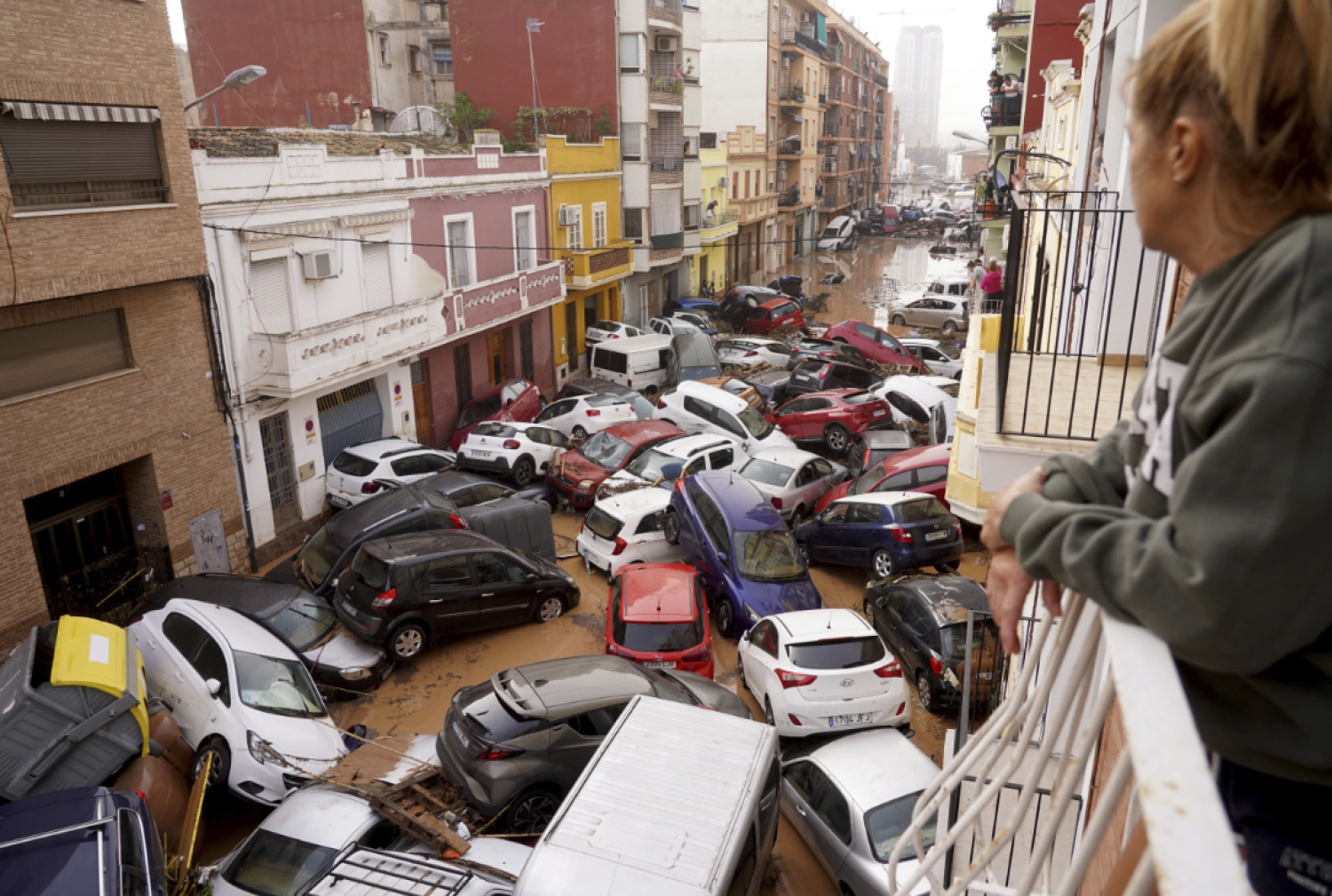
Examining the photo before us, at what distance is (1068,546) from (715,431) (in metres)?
18.0

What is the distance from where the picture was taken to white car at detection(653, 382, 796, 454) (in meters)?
19.2

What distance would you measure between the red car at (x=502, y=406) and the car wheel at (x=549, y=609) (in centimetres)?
827

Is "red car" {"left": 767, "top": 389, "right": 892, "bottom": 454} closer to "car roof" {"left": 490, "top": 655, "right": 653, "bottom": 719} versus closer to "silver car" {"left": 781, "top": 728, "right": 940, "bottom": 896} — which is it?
"silver car" {"left": 781, "top": 728, "right": 940, "bottom": 896}

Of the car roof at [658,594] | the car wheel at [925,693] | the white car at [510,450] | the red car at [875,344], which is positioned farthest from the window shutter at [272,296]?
the red car at [875,344]

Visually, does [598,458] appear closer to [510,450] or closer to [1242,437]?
[510,450]

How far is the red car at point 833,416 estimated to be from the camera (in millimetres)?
20188

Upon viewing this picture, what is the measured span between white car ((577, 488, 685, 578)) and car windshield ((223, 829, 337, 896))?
752 centimetres

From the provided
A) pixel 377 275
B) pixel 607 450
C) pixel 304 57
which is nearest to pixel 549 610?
pixel 607 450

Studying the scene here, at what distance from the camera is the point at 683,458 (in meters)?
16.9

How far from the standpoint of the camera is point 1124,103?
4.94 ft

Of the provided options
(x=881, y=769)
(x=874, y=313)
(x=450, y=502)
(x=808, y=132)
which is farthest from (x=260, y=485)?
(x=808, y=132)

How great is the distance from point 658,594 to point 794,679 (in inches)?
91.1

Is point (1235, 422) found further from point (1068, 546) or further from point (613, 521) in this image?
point (613, 521)

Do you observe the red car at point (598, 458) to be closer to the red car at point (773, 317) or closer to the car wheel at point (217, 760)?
the car wheel at point (217, 760)
